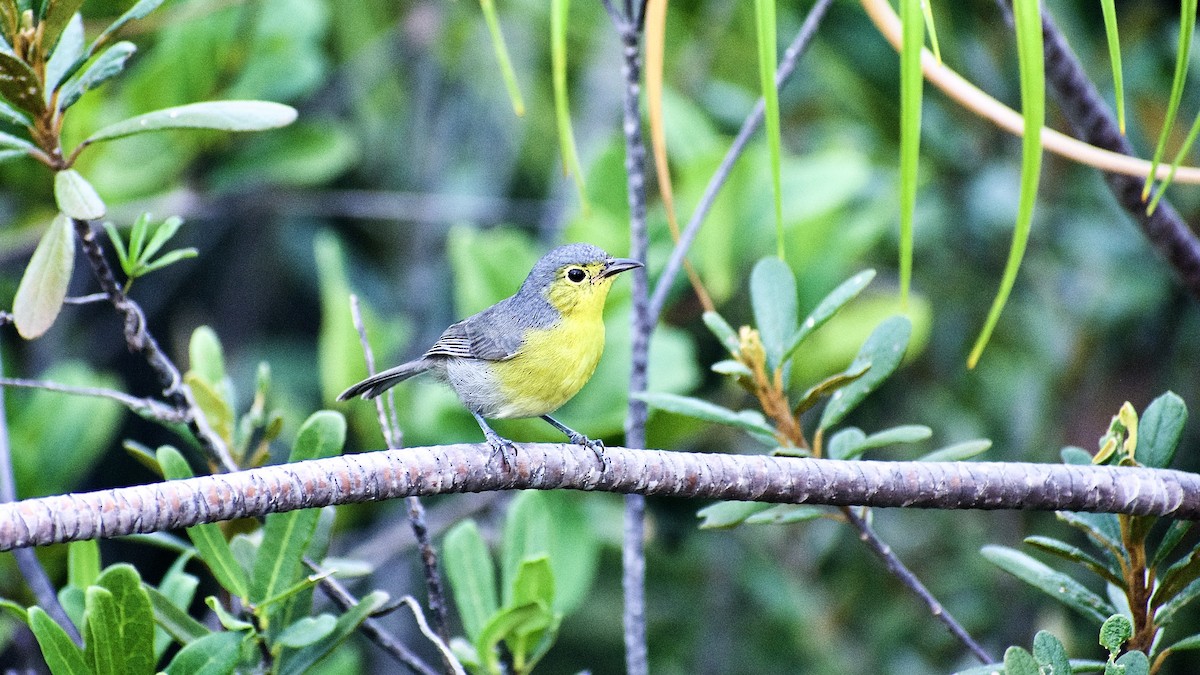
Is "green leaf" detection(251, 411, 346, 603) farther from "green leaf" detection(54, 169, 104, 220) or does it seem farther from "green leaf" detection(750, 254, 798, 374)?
"green leaf" detection(750, 254, 798, 374)

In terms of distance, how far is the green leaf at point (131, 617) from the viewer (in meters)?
1.67

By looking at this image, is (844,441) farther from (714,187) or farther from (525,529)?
(525,529)

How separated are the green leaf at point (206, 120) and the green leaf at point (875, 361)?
3.42 feet

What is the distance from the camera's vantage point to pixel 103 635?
168 centimetres

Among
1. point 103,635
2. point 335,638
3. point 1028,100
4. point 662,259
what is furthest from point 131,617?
point 662,259

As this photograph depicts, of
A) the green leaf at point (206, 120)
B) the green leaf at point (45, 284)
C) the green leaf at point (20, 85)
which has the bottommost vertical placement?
the green leaf at point (45, 284)

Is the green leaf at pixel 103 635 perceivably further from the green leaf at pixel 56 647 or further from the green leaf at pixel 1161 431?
the green leaf at pixel 1161 431

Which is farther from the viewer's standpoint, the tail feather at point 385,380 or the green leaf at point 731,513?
the tail feather at point 385,380

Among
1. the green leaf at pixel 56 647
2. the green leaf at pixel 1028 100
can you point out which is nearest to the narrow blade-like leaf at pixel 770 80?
the green leaf at pixel 1028 100

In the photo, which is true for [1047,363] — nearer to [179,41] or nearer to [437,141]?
[437,141]

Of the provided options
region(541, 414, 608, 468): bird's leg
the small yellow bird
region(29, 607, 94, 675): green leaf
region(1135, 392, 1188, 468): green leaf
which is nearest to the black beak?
the small yellow bird

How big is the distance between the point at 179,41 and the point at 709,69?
2181mm

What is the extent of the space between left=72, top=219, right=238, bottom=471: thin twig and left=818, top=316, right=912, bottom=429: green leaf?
1075mm

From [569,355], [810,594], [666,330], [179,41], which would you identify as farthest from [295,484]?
[810,594]
